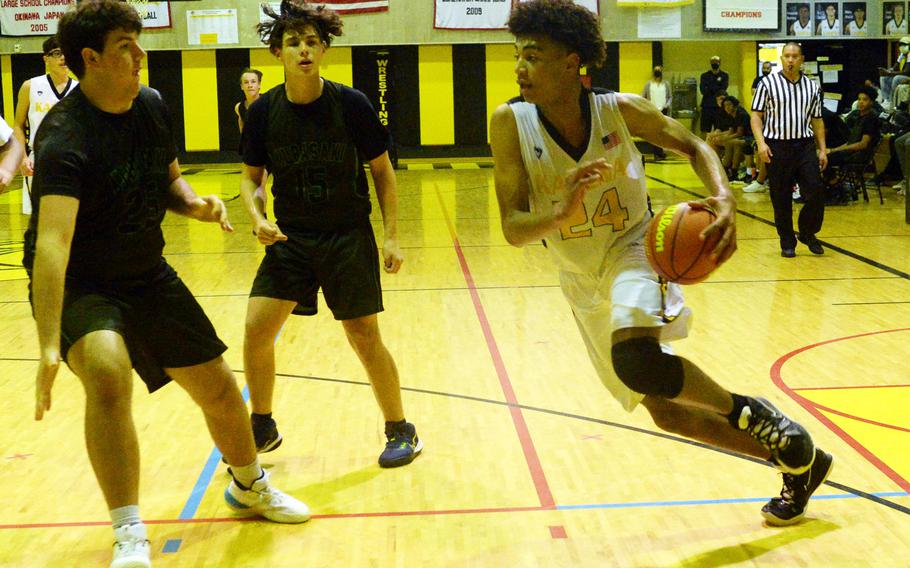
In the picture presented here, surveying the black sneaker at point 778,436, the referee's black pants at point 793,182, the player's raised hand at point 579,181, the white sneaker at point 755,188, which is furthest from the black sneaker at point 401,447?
the white sneaker at point 755,188

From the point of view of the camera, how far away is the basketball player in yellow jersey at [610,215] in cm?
350

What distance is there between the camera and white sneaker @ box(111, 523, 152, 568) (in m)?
3.15

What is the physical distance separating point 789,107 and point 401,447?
6117mm

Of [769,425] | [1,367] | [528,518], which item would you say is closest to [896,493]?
[769,425]

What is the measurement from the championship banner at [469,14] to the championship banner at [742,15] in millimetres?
2396

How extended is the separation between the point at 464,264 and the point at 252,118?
204 inches

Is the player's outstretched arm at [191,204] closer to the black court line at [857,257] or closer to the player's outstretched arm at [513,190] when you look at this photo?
the player's outstretched arm at [513,190]

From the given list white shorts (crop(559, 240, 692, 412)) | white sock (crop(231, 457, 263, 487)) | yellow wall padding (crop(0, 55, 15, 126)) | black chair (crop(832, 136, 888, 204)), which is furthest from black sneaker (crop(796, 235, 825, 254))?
yellow wall padding (crop(0, 55, 15, 126))

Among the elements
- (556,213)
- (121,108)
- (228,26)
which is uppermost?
(228,26)

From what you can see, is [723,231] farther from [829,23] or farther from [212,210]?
[829,23]

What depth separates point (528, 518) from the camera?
378 centimetres

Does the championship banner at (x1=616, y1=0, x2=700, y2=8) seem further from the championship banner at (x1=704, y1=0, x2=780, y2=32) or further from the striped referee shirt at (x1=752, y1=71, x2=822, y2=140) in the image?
the striped referee shirt at (x1=752, y1=71, x2=822, y2=140)

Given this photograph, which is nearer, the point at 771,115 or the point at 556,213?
the point at 556,213

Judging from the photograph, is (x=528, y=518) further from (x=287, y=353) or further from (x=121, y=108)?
(x=287, y=353)
